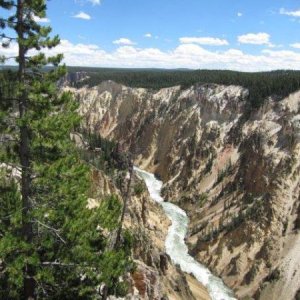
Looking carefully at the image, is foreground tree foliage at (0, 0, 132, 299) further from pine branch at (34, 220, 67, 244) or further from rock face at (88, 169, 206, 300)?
rock face at (88, 169, 206, 300)

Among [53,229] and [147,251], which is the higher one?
[53,229]

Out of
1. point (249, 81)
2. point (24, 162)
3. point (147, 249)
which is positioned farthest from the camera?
point (249, 81)

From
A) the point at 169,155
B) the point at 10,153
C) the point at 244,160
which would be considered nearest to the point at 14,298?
the point at 10,153

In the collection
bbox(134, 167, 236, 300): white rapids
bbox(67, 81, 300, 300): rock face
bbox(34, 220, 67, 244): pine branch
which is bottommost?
bbox(134, 167, 236, 300): white rapids

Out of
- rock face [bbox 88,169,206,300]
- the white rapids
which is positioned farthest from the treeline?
rock face [bbox 88,169,206,300]

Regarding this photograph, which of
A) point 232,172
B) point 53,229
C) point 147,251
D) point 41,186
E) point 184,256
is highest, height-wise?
point 41,186

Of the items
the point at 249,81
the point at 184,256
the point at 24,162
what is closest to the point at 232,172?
the point at 184,256

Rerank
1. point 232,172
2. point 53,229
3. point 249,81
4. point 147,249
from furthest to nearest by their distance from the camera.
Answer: point 249,81 < point 232,172 < point 147,249 < point 53,229

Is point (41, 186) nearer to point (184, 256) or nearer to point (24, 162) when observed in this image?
point (24, 162)
